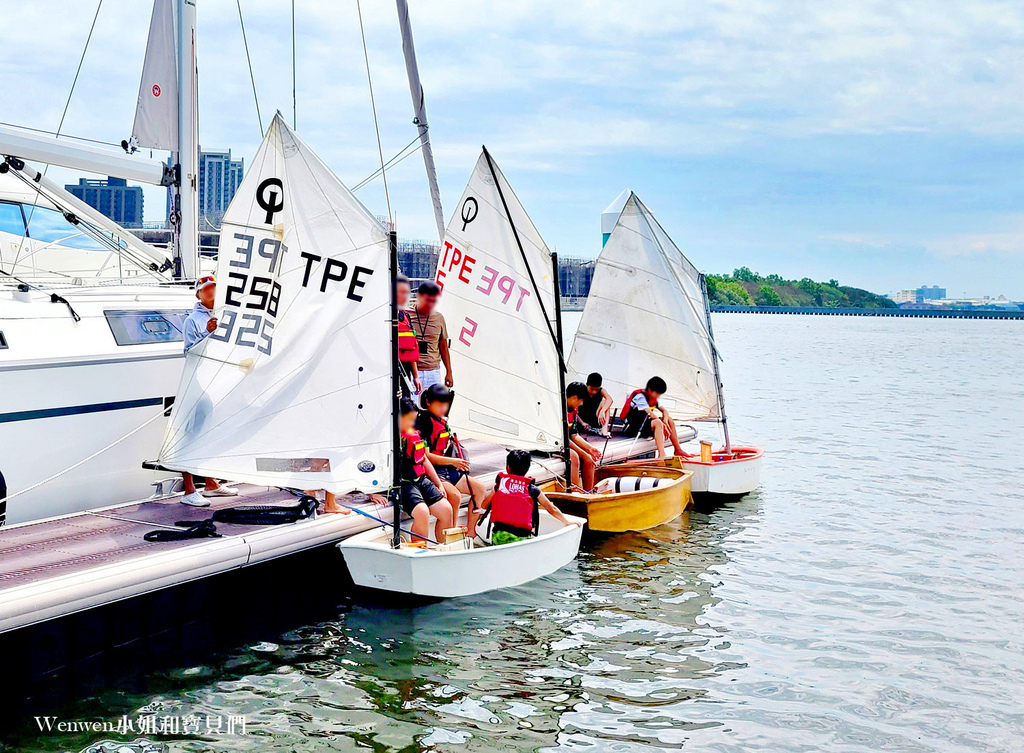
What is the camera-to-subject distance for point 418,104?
1345 centimetres

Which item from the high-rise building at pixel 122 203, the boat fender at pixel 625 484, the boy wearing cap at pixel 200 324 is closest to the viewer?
the boy wearing cap at pixel 200 324

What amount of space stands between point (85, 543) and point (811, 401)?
2790 centimetres

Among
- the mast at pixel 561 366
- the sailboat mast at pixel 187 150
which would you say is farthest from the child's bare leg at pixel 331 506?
the sailboat mast at pixel 187 150

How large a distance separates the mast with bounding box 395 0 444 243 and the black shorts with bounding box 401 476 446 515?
4.76m

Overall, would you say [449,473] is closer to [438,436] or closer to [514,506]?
[438,436]

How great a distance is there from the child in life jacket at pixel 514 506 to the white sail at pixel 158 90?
19.5 ft

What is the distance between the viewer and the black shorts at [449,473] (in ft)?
33.4

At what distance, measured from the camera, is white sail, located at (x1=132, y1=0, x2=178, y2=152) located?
1145 cm

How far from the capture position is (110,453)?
9.57 m

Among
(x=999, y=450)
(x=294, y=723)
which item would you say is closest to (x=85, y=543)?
(x=294, y=723)

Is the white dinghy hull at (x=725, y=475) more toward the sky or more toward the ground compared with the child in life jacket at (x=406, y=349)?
more toward the ground

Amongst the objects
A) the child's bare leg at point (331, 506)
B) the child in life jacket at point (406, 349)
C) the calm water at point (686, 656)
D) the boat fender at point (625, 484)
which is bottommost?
the calm water at point (686, 656)

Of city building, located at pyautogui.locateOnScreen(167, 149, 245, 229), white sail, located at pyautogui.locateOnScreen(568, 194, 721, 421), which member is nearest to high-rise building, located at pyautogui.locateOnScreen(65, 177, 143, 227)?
city building, located at pyautogui.locateOnScreen(167, 149, 245, 229)

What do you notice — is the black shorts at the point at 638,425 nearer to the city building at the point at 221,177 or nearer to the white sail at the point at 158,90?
the white sail at the point at 158,90
